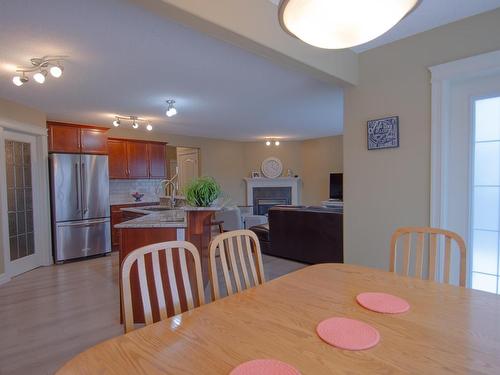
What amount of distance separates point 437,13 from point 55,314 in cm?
412

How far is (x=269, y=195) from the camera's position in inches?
328

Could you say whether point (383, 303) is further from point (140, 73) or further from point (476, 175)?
point (140, 73)

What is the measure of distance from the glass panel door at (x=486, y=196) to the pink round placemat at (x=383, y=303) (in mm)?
1541

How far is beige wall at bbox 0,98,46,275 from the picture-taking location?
378 centimetres

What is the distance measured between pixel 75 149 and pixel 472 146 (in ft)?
17.0

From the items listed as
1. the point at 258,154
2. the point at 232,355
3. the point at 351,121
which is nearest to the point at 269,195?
the point at 258,154

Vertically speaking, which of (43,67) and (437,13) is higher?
(437,13)

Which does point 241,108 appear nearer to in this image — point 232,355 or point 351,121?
point 351,121

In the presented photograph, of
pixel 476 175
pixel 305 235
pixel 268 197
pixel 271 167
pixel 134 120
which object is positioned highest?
pixel 134 120

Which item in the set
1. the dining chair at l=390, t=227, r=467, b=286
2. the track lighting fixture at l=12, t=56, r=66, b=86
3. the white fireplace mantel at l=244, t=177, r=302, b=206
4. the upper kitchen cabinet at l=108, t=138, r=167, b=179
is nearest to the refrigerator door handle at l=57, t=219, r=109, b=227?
the upper kitchen cabinet at l=108, t=138, r=167, b=179

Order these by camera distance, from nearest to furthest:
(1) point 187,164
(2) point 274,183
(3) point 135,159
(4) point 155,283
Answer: (4) point 155,283, (3) point 135,159, (1) point 187,164, (2) point 274,183

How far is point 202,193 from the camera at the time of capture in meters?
2.75

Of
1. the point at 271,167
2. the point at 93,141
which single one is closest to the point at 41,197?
the point at 93,141

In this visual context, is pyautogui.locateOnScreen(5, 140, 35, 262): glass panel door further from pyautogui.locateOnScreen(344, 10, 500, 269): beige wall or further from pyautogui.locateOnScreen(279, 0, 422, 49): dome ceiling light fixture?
pyautogui.locateOnScreen(279, 0, 422, 49): dome ceiling light fixture
